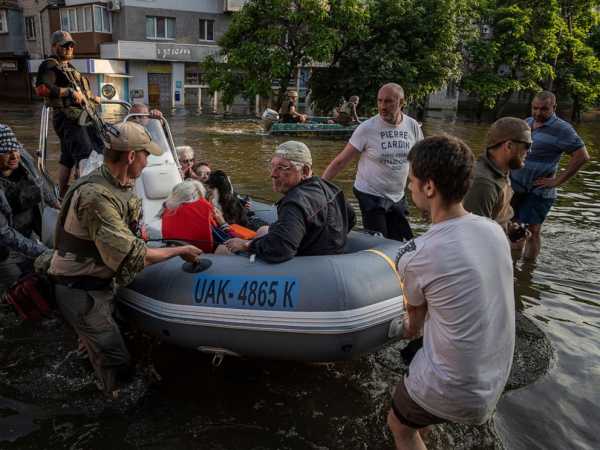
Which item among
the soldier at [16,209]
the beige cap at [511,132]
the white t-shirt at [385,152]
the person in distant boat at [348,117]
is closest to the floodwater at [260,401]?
the soldier at [16,209]

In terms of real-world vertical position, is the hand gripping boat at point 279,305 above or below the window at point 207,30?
below

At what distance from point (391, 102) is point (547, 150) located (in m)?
1.79

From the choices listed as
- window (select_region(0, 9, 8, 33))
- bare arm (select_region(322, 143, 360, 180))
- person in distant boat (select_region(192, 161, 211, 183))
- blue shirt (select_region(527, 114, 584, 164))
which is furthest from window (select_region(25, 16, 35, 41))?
blue shirt (select_region(527, 114, 584, 164))

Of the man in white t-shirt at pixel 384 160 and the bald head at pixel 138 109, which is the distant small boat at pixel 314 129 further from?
the man in white t-shirt at pixel 384 160

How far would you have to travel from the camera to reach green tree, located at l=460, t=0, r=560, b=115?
2553cm

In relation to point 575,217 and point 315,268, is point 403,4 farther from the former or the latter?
point 315,268

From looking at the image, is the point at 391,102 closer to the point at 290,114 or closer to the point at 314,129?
the point at 314,129

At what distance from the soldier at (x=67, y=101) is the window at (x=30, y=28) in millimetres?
30148

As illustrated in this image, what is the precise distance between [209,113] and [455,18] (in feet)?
39.9

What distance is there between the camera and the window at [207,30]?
28.8 metres

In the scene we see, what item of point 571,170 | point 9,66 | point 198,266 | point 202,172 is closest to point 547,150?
point 571,170

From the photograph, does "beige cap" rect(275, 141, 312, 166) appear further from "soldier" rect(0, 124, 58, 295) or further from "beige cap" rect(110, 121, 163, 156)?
"soldier" rect(0, 124, 58, 295)

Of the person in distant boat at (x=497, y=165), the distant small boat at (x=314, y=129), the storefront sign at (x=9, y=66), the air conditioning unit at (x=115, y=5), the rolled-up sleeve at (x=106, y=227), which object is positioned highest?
the air conditioning unit at (x=115, y=5)

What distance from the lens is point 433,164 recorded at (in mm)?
1850
